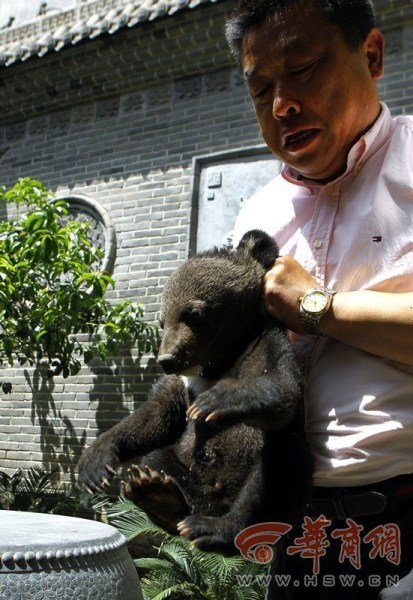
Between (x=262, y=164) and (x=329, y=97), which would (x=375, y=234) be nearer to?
(x=329, y=97)

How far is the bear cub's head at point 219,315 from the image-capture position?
164 cm

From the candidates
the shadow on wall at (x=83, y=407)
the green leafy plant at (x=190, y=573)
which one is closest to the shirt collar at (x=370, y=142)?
the green leafy plant at (x=190, y=573)

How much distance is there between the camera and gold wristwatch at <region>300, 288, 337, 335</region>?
1.41m

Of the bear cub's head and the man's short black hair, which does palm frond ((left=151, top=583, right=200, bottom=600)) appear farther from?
the man's short black hair

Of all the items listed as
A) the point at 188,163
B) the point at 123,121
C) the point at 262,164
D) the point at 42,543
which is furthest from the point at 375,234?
the point at 123,121

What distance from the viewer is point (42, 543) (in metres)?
1.82

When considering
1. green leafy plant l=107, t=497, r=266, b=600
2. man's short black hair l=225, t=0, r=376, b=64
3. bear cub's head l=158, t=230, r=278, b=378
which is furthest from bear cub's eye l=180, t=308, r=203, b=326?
green leafy plant l=107, t=497, r=266, b=600

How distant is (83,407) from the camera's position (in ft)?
24.1

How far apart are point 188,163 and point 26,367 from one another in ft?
10.2

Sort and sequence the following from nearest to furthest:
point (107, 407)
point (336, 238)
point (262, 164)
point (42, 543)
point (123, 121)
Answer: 1. point (336, 238)
2. point (42, 543)
3. point (262, 164)
4. point (107, 407)
5. point (123, 121)

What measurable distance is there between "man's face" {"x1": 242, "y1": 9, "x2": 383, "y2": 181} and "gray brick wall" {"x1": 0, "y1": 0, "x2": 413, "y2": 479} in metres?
5.27

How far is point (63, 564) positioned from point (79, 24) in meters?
7.44

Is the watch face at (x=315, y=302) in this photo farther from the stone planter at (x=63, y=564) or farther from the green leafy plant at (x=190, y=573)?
the green leafy plant at (x=190, y=573)

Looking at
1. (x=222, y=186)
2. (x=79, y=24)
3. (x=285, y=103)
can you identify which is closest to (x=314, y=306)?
(x=285, y=103)
